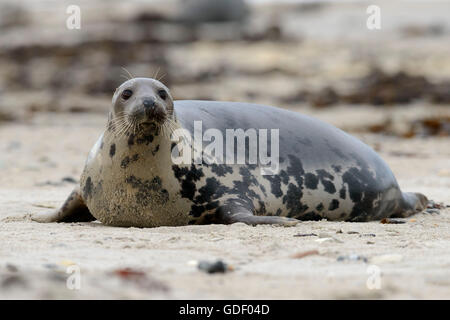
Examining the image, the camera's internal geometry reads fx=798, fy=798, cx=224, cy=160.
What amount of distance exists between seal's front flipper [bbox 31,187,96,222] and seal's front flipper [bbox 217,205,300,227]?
825 mm

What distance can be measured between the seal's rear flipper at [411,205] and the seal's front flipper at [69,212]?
6.19ft

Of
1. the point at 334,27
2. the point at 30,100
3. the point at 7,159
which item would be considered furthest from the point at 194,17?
the point at 7,159

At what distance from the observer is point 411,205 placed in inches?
193

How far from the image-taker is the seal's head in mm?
3701

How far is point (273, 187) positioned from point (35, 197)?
2.01 meters

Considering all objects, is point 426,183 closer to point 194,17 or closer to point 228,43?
point 228,43

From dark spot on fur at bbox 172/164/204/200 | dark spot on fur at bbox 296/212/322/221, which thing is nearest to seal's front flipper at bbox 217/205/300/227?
dark spot on fur at bbox 172/164/204/200

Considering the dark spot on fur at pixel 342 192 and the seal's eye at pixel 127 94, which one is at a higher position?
the seal's eye at pixel 127 94

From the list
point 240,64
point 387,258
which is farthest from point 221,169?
point 240,64

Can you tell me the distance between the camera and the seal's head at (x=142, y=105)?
3701mm

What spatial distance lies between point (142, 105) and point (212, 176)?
0.60 metres

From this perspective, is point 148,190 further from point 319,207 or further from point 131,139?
point 319,207

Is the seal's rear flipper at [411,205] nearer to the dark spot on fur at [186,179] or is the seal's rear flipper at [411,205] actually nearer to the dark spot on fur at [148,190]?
the dark spot on fur at [186,179]

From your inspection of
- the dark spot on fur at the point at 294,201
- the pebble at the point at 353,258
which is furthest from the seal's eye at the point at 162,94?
the pebble at the point at 353,258
